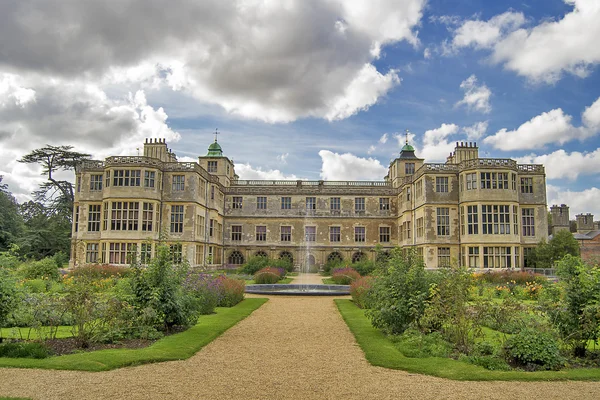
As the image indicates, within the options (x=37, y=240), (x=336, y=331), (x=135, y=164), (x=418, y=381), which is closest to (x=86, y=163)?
(x=135, y=164)

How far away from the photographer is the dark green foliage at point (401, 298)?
33.6ft

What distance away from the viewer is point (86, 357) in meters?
8.06

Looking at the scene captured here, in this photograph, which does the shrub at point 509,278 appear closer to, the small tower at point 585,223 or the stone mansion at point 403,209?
the stone mansion at point 403,209

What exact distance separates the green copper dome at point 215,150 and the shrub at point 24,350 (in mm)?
36139

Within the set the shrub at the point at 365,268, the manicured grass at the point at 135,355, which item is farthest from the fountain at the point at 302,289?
the manicured grass at the point at 135,355

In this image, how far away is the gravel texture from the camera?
6402 mm

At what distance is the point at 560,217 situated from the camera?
136ft

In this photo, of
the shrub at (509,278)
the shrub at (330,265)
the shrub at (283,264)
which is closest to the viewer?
the shrub at (509,278)

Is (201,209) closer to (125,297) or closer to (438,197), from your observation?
(438,197)

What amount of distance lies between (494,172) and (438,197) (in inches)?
155

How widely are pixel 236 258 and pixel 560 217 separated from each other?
30422 millimetres

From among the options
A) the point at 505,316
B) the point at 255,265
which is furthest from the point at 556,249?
the point at 255,265

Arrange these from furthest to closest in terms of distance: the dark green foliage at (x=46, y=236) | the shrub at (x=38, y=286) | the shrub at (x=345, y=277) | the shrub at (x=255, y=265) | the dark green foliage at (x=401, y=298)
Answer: the dark green foliage at (x=46, y=236) < the shrub at (x=255, y=265) < the shrub at (x=345, y=277) < the shrub at (x=38, y=286) < the dark green foliage at (x=401, y=298)

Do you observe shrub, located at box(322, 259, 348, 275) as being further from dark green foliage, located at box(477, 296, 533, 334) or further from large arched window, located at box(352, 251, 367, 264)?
dark green foliage, located at box(477, 296, 533, 334)
